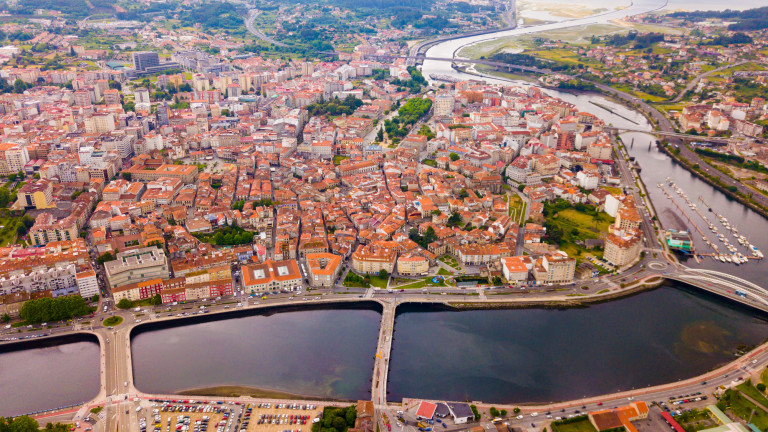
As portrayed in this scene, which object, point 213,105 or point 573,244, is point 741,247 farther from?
point 213,105

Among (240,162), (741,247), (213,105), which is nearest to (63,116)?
(213,105)

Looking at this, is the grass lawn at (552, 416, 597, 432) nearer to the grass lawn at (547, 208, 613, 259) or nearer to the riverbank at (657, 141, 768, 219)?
the grass lawn at (547, 208, 613, 259)

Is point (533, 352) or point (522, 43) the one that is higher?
point (522, 43)

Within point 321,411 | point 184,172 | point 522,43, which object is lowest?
point 321,411

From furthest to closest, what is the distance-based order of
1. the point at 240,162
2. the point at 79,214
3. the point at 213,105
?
the point at 213,105 → the point at 240,162 → the point at 79,214

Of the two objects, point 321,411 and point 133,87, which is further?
point 133,87

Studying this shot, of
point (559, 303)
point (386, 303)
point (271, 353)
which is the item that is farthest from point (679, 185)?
point (271, 353)

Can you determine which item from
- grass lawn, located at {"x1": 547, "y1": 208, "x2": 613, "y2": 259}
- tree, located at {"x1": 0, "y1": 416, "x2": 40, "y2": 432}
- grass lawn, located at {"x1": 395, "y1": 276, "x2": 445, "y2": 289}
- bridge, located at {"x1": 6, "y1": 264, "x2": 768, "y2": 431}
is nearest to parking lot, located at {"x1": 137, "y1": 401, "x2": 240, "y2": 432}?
bridge, located at {"x1": 6, "y1": 264, "x2": 768, "y2": 431}
